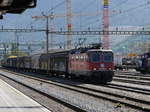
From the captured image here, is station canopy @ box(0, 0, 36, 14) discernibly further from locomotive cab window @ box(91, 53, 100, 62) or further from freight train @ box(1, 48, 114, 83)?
locomotive cab window @ box(91, 53, 100, 62)

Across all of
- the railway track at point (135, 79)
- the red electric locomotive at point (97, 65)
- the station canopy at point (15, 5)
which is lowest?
the railway track at point (135, 79)

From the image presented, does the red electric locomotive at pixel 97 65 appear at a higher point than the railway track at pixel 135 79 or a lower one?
higher

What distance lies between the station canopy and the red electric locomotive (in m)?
18.6

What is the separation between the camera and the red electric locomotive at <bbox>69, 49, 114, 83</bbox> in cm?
3303

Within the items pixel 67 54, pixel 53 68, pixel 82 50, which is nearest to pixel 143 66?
pixel 53 68

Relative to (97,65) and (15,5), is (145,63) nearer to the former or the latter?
(97,65)

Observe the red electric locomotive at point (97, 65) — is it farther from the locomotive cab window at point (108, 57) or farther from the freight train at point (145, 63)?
the freight train at point (145, 63)

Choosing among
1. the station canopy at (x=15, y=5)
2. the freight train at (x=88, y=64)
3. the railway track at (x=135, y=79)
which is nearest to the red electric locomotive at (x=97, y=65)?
the freight train at (x=88, y=64)

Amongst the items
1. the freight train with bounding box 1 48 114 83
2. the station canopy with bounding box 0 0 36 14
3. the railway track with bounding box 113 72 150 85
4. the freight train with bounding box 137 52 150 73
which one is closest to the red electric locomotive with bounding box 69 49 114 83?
the freight train with bounding box 1 48 114 83

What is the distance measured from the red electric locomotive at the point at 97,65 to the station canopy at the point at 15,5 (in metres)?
18.6

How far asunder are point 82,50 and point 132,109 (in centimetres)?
1956

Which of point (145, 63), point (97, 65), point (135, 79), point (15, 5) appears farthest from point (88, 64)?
point (145, 63)

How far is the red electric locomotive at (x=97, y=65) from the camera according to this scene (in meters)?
33.0

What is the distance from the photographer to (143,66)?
5450 cm
